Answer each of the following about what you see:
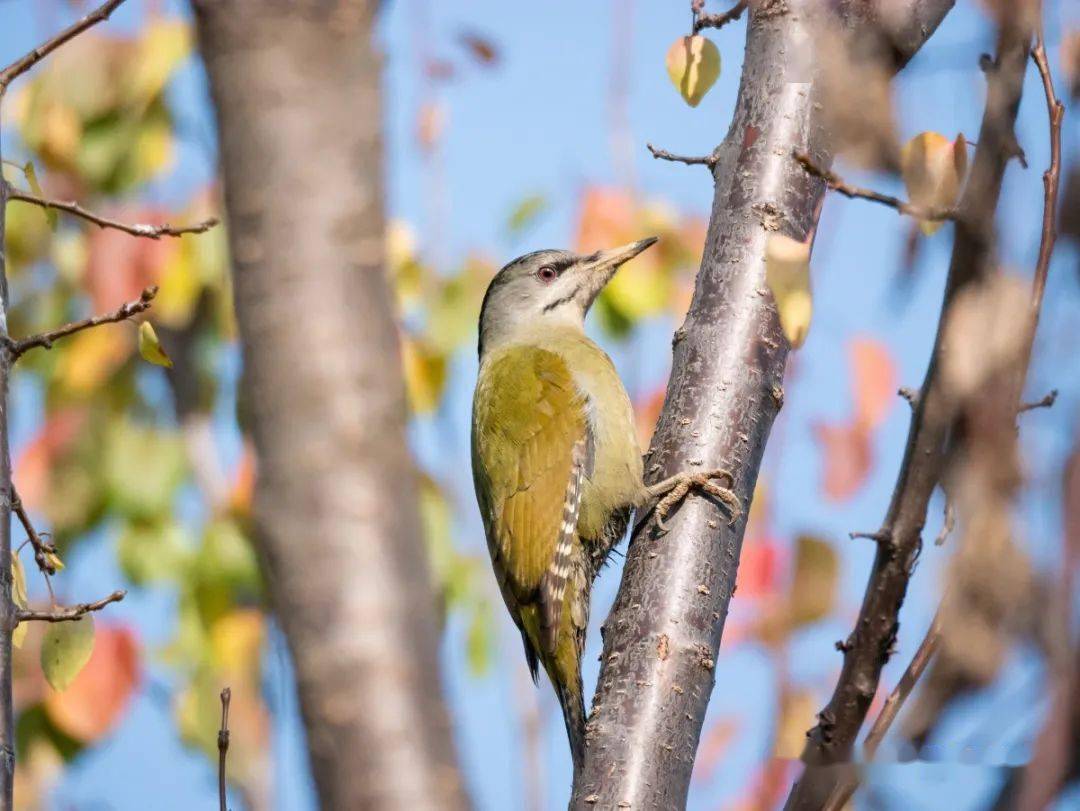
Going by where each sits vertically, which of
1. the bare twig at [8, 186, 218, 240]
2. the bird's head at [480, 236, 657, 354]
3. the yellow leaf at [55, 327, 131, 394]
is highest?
the yellow leaf at [55, 327, 131, 394]

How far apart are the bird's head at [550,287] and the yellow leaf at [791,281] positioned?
11.2 feet

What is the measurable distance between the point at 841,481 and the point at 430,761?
16.1 feet

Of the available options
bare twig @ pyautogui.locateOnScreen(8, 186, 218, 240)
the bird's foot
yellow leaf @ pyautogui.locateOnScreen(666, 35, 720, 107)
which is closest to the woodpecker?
the bird's foot

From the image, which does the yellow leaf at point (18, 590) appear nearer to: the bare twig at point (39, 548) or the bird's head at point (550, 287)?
the bare twig at point (39, 548)

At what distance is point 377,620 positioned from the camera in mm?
1408

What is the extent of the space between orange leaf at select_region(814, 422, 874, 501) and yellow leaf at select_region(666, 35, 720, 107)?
9.64ft

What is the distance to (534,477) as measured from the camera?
188 inches

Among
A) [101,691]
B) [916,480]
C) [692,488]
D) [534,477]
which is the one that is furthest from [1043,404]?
[101,691]

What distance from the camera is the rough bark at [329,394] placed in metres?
1.39

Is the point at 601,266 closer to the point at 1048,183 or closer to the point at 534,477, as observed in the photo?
the point at 534,477

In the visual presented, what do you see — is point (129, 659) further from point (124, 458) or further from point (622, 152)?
point (622, 152)

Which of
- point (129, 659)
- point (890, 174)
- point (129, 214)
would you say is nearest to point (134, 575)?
point (129, 659)

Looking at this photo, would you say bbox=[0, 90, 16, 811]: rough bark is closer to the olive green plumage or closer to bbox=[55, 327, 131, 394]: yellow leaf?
the olive green plumage

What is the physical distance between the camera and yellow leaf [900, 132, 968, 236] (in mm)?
2270
